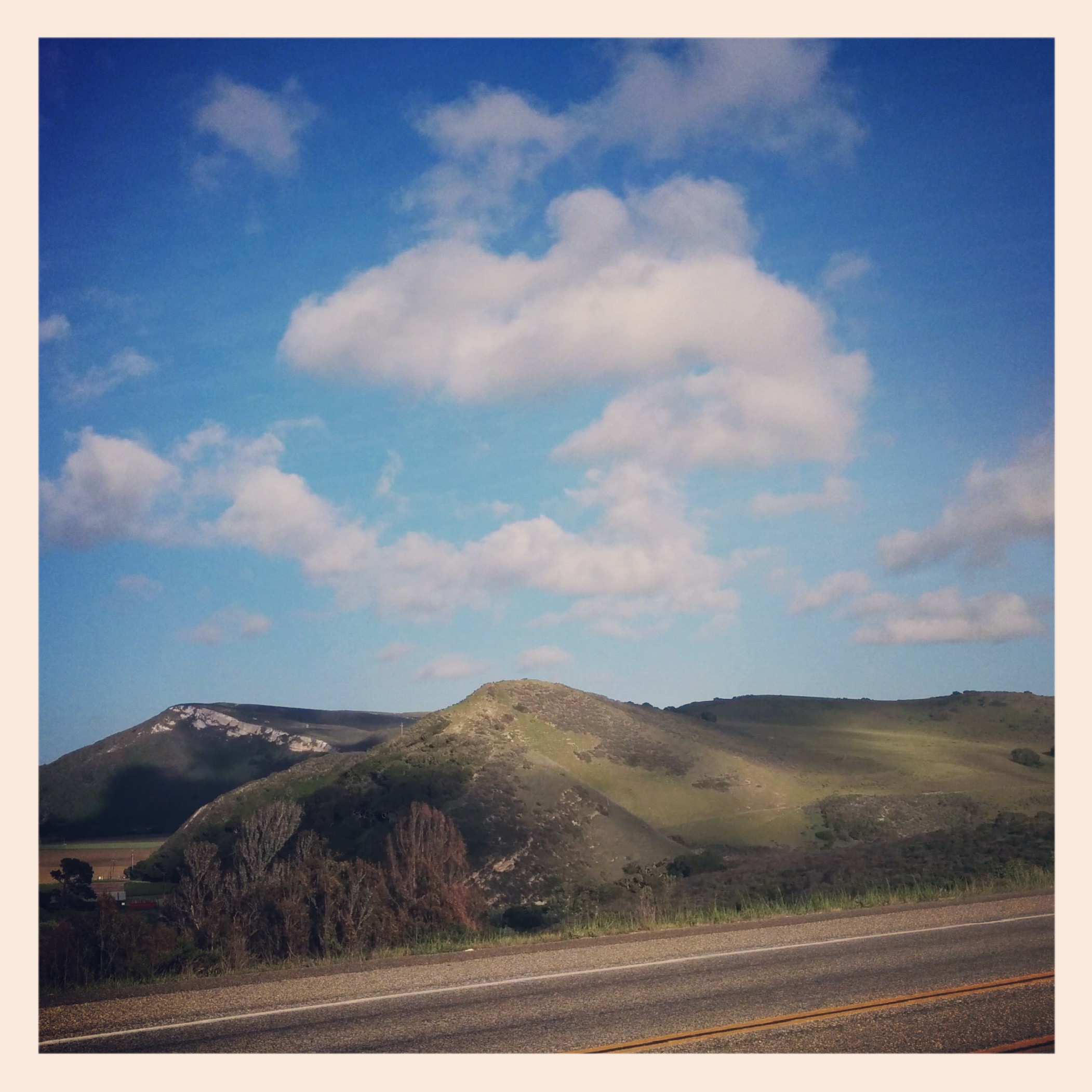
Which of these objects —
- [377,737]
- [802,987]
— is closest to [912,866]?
[802,987]

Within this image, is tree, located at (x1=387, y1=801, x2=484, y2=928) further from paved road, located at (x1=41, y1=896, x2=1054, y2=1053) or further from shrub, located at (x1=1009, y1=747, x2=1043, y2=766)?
shrub, located at (x1=1009, y1=747, x2=1043, y2=766)

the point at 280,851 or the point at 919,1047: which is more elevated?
the point at 919,1047

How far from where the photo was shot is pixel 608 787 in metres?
60.4

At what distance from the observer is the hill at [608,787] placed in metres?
46.7

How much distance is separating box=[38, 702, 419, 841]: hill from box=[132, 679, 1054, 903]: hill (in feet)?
17.1

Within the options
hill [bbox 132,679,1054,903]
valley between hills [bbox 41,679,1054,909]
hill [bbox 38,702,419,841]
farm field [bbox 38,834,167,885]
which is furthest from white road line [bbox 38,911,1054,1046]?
hill [bbox 38,702,419,841]

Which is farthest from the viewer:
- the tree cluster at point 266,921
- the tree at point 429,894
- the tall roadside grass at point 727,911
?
the tree at point 429,894

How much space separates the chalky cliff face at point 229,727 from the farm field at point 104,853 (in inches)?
444

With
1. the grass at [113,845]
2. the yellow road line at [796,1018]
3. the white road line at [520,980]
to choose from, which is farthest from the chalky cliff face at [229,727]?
the yellow road line at [796,1018]

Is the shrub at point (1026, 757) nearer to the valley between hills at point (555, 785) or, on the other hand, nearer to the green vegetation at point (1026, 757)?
the green vegetation at point (1026, 757)

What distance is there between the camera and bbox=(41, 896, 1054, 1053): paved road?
7984 millimetres

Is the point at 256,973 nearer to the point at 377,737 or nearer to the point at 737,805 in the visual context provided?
the point at 737,805

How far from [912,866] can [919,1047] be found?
19288mm

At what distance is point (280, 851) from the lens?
140 ft
